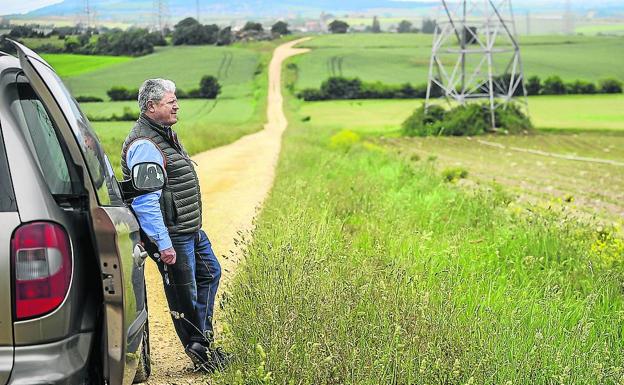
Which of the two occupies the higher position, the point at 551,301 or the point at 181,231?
the point at 181,231

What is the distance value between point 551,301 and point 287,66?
8420 centimetres

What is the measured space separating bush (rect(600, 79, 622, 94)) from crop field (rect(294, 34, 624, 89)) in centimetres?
144

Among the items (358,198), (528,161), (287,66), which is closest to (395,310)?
(358,198)

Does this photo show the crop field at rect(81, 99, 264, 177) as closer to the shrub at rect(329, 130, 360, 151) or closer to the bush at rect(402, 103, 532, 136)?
the shrub at rect(329, 130, 360, 151)

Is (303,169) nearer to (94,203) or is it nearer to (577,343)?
(577,343)

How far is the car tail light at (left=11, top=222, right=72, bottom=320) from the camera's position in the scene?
162 inches

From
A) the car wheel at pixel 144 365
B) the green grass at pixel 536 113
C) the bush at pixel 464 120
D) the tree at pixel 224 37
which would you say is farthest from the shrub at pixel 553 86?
the car wheel at pixel 144 365

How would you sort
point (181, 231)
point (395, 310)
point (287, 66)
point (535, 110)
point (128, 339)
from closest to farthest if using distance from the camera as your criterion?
point (128, 339) < point (395, 310) < point (181, 231) < point (535, 110) < point (287, 66)

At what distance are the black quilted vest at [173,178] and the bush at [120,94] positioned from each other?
5266cm

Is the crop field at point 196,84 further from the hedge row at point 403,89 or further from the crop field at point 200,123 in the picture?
the hedge row at point 403,89

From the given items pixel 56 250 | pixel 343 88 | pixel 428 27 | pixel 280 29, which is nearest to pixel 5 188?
pixel 56 250

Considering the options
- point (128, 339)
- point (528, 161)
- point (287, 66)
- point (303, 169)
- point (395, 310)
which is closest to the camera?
point (128, 339)

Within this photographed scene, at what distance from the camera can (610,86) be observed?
75.7 metres

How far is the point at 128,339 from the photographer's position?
4895mm
